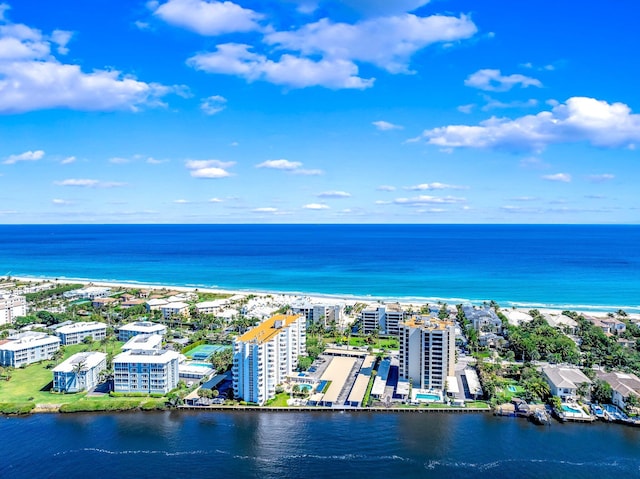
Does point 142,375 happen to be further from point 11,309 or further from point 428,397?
point 11,309

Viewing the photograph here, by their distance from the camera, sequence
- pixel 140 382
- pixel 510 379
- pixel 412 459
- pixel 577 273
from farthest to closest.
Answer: pixel 577 273 < pixel 510 379 < pixel 140 382 < pixel 412 459

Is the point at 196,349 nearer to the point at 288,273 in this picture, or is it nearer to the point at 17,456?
the point at 17,456

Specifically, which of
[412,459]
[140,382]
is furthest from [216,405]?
[412,459]

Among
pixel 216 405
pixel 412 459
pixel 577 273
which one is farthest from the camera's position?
pixel 577 273

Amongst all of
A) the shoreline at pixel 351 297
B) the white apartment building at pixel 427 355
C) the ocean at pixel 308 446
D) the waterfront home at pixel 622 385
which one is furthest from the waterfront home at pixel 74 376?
the waterfront home at pixel 622 385

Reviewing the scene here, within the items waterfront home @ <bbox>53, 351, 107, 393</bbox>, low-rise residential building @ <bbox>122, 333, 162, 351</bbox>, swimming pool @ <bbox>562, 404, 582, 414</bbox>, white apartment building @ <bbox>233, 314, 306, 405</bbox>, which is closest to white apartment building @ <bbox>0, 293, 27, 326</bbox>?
low-rise residential building @ <bbox>122, 333, 162, 351</bbox>

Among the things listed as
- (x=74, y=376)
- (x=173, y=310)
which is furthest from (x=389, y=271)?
(x=74, y=376)
